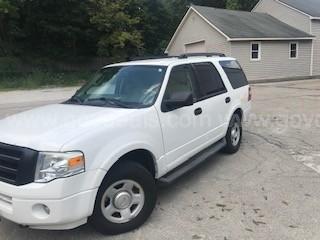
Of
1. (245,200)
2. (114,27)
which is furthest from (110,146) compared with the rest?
(114,27)

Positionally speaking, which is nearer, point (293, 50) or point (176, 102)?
point (176, 102)

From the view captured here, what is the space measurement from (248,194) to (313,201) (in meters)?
0.79

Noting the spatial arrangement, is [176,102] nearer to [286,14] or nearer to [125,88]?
[125,88]

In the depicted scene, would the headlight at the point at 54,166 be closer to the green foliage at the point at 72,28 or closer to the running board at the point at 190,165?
the running board at the point at 190,165

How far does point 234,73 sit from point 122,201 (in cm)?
393

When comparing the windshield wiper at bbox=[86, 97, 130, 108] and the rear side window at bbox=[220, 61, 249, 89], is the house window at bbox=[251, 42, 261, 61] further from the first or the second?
the windshield wiper at bbox=[86, 97, 130, 108]

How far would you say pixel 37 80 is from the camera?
1015 inches

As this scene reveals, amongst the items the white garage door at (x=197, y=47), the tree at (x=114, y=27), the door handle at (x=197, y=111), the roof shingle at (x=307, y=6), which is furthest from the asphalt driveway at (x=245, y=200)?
the tree at (x=114, y=27)

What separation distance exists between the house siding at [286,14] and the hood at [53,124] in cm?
2596

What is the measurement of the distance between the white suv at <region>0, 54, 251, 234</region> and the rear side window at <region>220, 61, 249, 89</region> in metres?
0.79

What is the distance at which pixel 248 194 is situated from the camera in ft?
15.3

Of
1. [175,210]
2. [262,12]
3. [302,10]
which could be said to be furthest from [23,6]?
[175,210]

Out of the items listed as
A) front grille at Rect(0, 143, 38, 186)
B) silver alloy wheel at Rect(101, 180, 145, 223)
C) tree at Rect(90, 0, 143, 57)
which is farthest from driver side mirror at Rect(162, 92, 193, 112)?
tree at Rect(90, 0, 143, 57)

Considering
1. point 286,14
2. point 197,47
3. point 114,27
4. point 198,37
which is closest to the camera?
point 198,37
